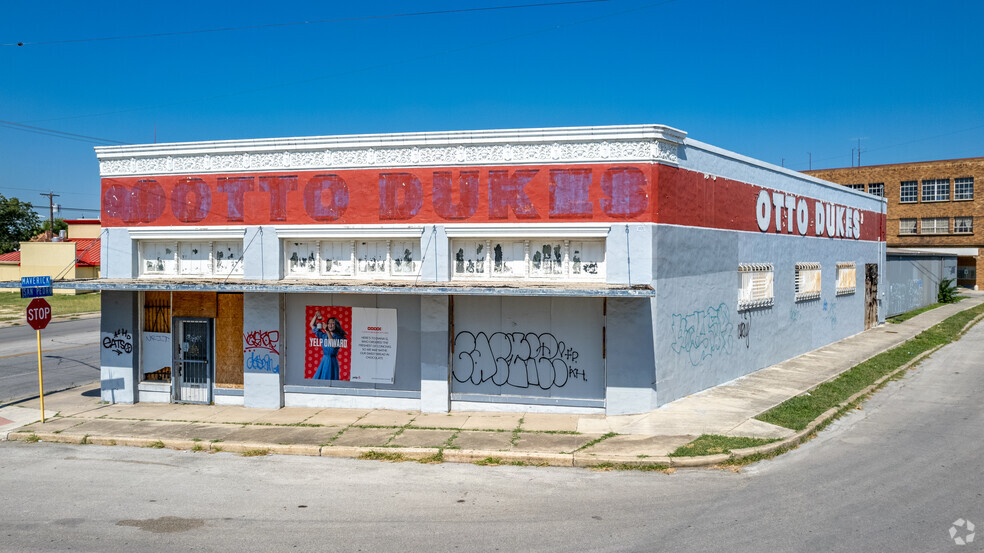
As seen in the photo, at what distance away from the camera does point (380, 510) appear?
845 cm

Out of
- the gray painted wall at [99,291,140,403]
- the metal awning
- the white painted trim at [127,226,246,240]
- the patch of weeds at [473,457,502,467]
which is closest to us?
the patch of weeds at [473,457,502,467]

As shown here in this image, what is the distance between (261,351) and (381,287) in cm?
387

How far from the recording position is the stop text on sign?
1811 centimetres

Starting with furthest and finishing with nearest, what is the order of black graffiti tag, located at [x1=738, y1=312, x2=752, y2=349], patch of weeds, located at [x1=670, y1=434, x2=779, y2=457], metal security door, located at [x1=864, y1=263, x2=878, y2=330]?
metal security door, located at [x1=864, y1=263, x2=878, y2=330] < black graffiti tag, located at [x1=738, y1=312, x2=752, y2=349] < patch of weeds, located at [x1=670, y1=434, x2=779, y2=457]

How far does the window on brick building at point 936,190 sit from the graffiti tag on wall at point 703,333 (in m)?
47.6

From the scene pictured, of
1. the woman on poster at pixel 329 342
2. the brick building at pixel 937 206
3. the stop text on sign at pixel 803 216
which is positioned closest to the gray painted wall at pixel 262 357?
the woman on poster at pixel 329 342

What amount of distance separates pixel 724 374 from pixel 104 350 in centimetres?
1527

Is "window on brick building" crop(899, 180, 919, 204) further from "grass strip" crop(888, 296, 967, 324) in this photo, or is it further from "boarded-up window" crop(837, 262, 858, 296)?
"boarded-up window" crop(837, 262, 858, 296)

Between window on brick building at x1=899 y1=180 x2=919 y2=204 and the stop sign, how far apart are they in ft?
196

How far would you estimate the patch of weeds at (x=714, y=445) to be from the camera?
1048 cm

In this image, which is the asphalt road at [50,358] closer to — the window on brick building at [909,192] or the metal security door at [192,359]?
the metal security door at [192,359]

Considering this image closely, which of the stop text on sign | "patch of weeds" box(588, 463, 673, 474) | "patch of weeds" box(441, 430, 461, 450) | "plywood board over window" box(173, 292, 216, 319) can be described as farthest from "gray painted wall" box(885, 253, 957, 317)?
"plywood board over window" box(173, 292, 216, 319)

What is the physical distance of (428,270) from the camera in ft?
45.8

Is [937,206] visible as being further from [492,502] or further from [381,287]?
[492,502]
